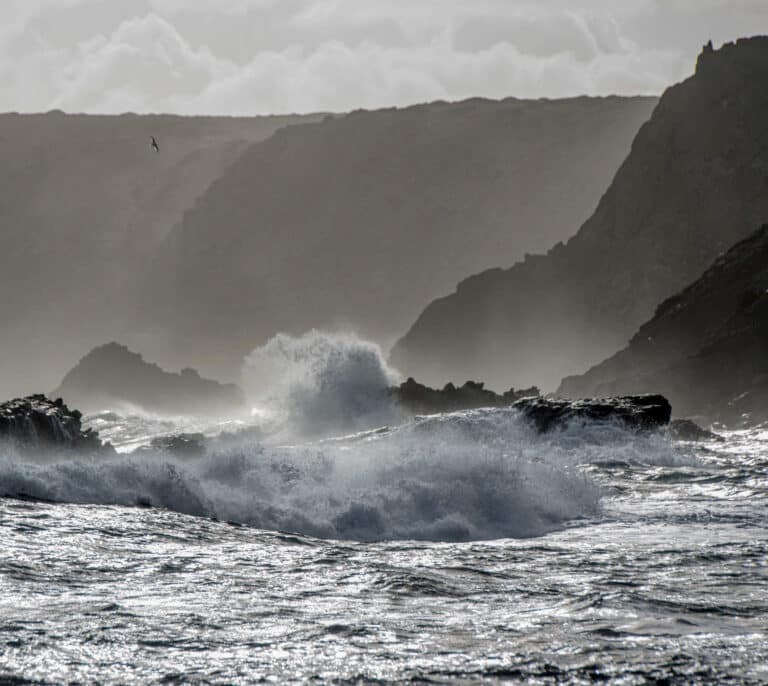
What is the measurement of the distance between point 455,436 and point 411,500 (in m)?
10.1

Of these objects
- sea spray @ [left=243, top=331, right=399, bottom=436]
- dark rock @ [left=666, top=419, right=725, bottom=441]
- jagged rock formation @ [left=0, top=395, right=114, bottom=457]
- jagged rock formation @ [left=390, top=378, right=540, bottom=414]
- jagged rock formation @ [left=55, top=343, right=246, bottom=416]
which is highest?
jagged rock formation @ [left=55, top=343, right=246, bottom=416]

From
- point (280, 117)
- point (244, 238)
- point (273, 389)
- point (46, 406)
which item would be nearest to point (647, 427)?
point (46, 406)

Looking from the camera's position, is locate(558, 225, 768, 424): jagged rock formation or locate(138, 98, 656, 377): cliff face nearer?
locate(558, 225, 768, 424): jagged rock formation

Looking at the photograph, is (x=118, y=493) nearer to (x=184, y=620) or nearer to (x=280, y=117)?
(x=184, y=620)

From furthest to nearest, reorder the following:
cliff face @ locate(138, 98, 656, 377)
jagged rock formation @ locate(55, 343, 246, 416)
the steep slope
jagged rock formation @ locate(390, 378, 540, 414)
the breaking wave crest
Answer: the steep slope < cliff face @ locate(138, 98, 656, 377) < jagged rock formation @ locate(55, 343, 246, 416) < jagged rock formation @ locate(390, 378, 540, 414) < the breaking wave crest

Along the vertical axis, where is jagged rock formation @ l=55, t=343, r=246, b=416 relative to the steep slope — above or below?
below

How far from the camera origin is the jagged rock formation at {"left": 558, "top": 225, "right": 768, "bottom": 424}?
120 feet

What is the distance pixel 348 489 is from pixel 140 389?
38553 millimetres

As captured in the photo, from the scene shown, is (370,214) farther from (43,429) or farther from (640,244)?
(43,429)

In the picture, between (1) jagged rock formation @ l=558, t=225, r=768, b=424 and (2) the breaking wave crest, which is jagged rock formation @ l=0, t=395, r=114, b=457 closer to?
(2) the breaking wave crest

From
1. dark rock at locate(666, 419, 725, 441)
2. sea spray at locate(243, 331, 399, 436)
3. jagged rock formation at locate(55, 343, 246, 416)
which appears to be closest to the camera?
dark rock at locate(666, 419, 725, 441)

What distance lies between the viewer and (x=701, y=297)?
143ft

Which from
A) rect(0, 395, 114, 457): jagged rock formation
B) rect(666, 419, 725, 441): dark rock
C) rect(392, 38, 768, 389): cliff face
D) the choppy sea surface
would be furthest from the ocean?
rect(392, 38, 768, 389): cliff face

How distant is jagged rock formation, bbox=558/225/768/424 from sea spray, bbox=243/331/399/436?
7.75 m
